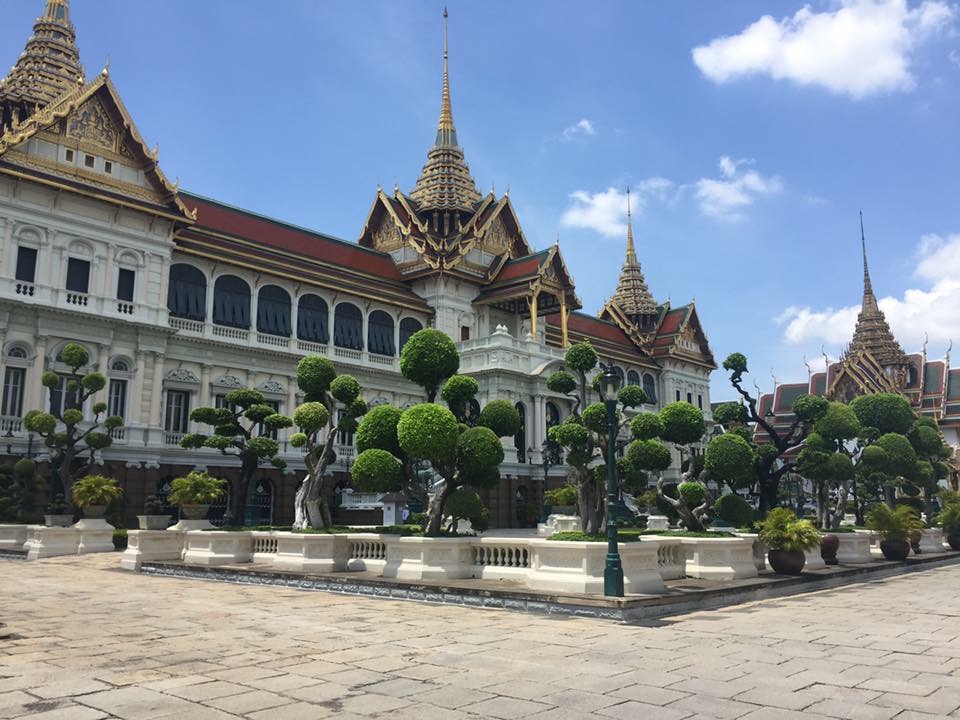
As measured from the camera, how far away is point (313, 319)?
43.6 meters

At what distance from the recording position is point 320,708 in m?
7.23

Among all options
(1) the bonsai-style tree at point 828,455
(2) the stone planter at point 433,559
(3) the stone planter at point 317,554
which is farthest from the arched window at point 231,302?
(1) the bonsai-style tree at point 828,455

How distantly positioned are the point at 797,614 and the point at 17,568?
20.1 meters

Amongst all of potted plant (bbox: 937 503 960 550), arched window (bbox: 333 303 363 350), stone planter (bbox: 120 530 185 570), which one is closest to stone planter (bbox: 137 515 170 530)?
stone planter (bbox: 120 530 185 570)

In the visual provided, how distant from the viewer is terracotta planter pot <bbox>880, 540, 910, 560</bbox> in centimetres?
2509

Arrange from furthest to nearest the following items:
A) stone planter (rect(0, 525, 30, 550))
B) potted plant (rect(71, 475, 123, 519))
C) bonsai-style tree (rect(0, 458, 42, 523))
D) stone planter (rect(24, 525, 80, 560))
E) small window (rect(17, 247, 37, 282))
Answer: small window (rect(17, 247, 37, 282))
bonsai-style tree (rect(0, 458, 42, 523))
potted plant (rect(71, 475, 123, 519))
stone planter (rect(0, 525, 30, 550))
stone planter (rect(24, 525, 80, 560))

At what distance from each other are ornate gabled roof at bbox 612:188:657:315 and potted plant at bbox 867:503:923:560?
49.2 m

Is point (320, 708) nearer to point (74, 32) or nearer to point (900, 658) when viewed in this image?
point (900, 658)

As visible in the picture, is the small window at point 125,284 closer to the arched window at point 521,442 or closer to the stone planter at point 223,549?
the stone planter at point 223,549

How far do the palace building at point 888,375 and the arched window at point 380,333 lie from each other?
44924mm

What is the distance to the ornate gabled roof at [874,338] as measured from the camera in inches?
3216

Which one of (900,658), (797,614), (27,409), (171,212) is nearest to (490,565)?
(797,614)

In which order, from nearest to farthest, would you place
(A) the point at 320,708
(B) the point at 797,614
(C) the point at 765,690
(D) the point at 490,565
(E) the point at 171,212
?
(A) the point at 320,708 < (C) the point at 765,690 < (B) the point at 797,614 < (D) the point at 490,565 < (E) the point at 171,212

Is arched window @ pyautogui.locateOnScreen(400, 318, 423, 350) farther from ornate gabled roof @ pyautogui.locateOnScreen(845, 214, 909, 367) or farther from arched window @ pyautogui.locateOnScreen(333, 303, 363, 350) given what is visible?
ornate gabled roof @ pyautogui.locateOnScreen(845, 214, 909, 367)
